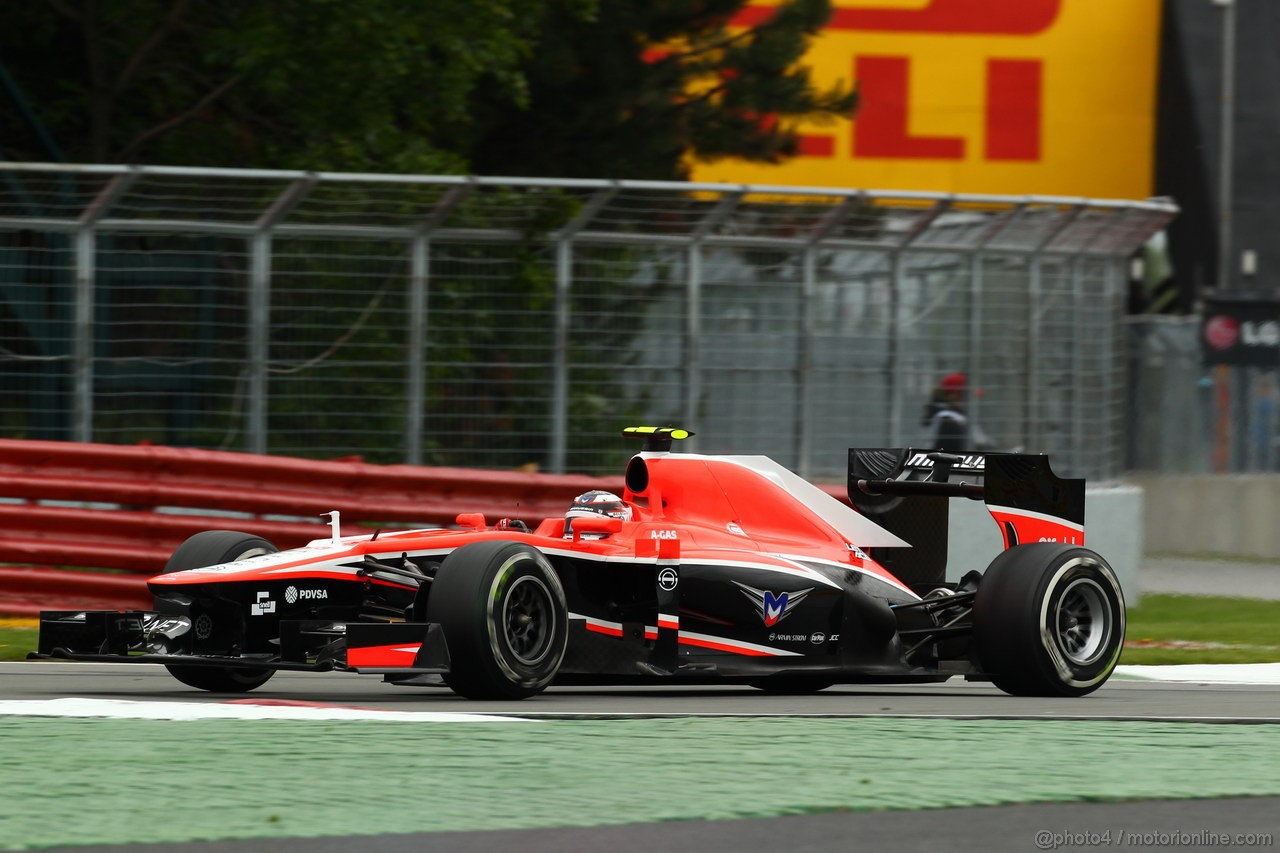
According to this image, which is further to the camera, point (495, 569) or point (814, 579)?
point (814, 579)

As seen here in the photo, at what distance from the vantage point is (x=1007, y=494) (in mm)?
10445

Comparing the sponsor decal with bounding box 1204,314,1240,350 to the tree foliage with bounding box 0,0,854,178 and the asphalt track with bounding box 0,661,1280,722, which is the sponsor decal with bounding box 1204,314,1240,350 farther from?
the asphalt track with bounding box 0,661,1280,722

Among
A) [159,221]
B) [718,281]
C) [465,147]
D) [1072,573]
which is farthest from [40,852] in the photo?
[465,147]

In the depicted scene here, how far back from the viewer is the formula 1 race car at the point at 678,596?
870 cm

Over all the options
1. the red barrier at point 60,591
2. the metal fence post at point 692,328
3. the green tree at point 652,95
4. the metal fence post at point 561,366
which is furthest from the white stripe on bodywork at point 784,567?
the green tree at point 652,95

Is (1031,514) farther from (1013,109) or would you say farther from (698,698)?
(1013,109)

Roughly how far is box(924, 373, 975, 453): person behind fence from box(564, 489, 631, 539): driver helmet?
715cm

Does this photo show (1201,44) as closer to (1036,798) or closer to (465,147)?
(465,147)

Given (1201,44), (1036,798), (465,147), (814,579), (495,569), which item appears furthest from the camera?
(1201,44)

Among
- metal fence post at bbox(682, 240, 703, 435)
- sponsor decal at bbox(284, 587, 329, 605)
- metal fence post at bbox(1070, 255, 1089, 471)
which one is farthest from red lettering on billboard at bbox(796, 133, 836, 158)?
sponsor decal at bbox(284, 587, 329, 605)

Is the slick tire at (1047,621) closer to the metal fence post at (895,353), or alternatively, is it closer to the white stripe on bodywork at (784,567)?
the white stripe on bodywork at (784,567)

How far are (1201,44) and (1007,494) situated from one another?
68.3ft

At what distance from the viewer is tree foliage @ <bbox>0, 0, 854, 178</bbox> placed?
57.4ft

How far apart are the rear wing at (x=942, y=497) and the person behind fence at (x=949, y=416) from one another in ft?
17.9
